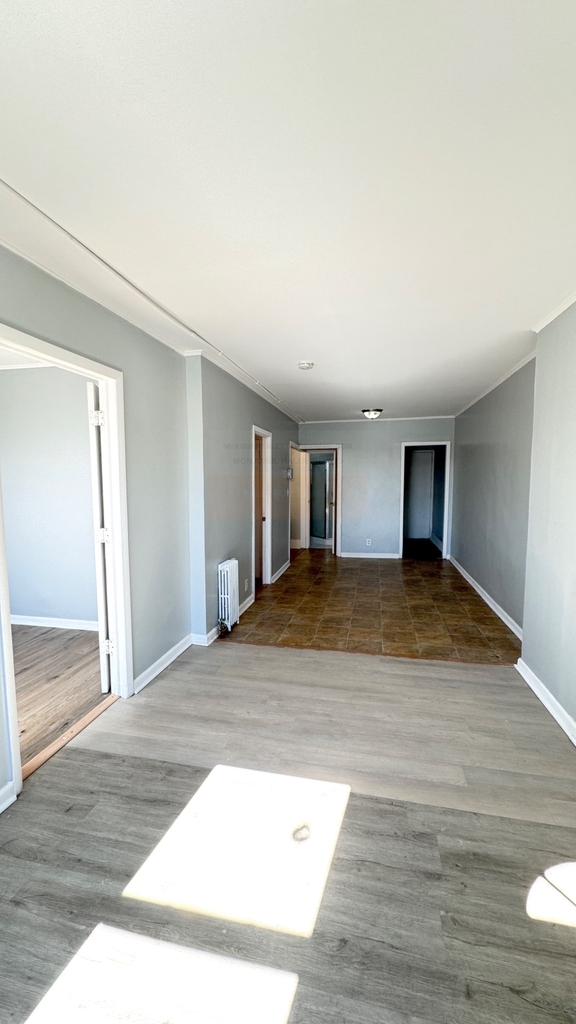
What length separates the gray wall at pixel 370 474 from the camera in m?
7.30

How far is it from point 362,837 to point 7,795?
1607 mm

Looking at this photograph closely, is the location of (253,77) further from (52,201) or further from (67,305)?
(67,305)

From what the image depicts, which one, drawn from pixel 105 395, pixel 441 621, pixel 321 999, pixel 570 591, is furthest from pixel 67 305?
pixel 441 621

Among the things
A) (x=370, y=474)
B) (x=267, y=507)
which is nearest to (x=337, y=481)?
(x=370, y=474)

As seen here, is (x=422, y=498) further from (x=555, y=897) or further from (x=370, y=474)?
(x=555, y=897)

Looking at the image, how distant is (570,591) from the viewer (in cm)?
238

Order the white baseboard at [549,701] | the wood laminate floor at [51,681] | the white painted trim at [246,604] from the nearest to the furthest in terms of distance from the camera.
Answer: the white baseboard at [549,701]
the wood laminate floor at [51,681]
the white painted trim at [246,604]

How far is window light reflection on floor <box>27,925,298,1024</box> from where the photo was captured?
3.67 ft

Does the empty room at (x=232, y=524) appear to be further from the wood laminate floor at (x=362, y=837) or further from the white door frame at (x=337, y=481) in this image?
the white door frame at (x=337, y=481)

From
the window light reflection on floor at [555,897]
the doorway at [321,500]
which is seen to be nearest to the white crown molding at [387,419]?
the doorway at [321,500]

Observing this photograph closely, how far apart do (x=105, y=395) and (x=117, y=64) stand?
5.59 feet

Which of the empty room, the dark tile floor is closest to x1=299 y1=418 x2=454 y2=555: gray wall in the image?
the dark tile floor

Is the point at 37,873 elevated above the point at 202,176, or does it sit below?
below

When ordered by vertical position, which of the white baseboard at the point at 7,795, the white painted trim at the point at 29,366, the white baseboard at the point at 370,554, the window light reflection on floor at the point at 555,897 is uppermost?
the white painted trim at the point at 29,366
